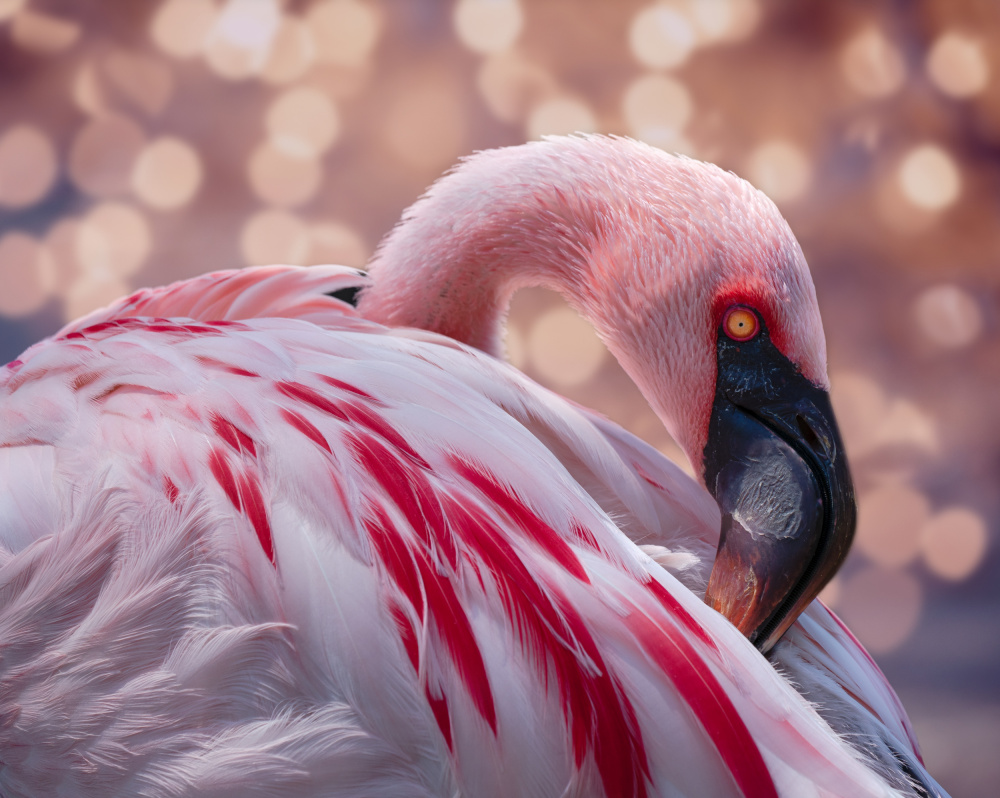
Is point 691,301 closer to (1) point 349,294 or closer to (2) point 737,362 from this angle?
(2) point 737,362

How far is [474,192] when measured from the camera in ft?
2.51

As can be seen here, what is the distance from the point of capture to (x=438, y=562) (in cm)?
47

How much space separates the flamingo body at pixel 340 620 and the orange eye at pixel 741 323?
0.63 feet

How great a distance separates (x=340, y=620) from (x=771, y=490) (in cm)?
32

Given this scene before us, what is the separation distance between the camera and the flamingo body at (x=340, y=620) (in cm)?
44

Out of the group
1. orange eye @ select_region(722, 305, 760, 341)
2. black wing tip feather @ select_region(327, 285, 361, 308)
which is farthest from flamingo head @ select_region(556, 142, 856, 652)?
black wing tip feather @ select_region(327, 285, 361, 308)

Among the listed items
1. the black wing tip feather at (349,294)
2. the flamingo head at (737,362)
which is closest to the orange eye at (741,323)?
the flamingo head at (737,362)

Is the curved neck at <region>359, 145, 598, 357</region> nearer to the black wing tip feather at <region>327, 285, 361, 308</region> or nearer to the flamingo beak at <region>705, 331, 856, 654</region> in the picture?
the black wing tip feather at <region>327, 285, 361, 308</region>

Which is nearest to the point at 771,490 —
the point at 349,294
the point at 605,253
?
the point at 605,253

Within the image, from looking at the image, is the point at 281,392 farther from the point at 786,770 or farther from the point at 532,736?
the point at 786,770

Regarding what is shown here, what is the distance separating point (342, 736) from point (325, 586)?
0.08 m

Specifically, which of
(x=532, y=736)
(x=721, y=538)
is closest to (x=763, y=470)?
(x=721, y=538)

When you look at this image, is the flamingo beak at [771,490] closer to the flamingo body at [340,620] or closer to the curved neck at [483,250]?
the flamingo body at [340,620]

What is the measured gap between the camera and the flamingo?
45cm
